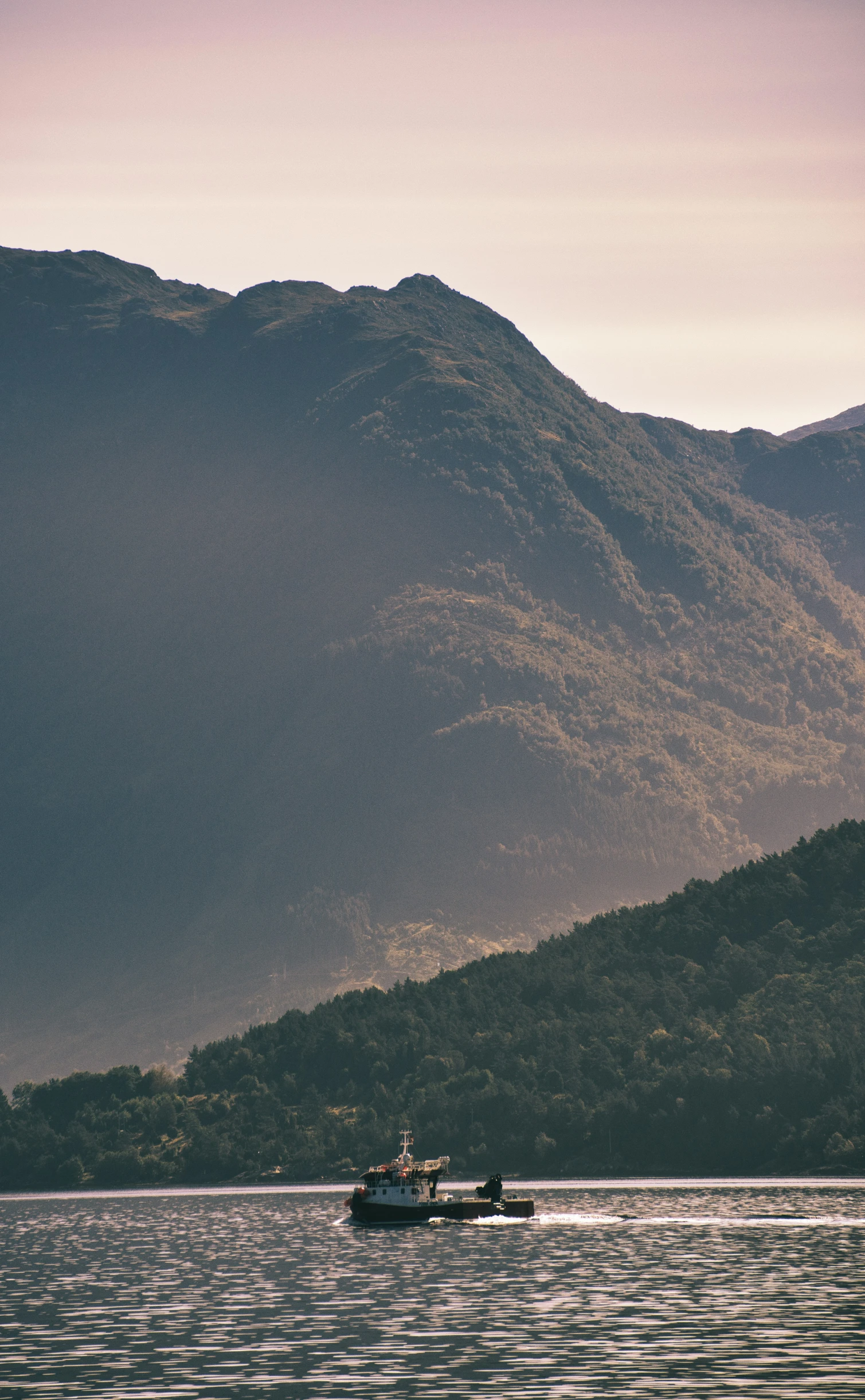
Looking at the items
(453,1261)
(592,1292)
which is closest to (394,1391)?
(592,1292)

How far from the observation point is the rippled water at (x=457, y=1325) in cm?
10894

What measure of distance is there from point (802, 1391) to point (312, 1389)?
2673 centimetres

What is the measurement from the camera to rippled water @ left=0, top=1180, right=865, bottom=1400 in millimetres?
108938

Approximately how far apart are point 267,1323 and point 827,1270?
4985 centimetres

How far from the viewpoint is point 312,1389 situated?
10812 cm

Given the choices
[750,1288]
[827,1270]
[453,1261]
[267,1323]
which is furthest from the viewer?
[453,1261]

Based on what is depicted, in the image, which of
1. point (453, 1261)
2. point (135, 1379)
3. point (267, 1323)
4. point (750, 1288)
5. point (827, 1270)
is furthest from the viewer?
point (453, 1261)

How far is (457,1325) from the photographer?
5285 inches

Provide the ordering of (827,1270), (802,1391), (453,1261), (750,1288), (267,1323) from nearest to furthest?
1. (802,1391)
2. (267,1323)
3. (750,1288)
4. (827,1270)
5. (453,1261)

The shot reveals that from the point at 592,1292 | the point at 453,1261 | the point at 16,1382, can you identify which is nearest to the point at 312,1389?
the point at 16,1382

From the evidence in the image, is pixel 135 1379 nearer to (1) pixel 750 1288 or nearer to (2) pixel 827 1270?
(1) pixel 750 1288

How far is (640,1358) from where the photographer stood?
11588 cm

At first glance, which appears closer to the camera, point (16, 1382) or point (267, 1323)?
point (16, 1382)

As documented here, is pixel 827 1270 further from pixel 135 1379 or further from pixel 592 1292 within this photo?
pixel 135 1379
